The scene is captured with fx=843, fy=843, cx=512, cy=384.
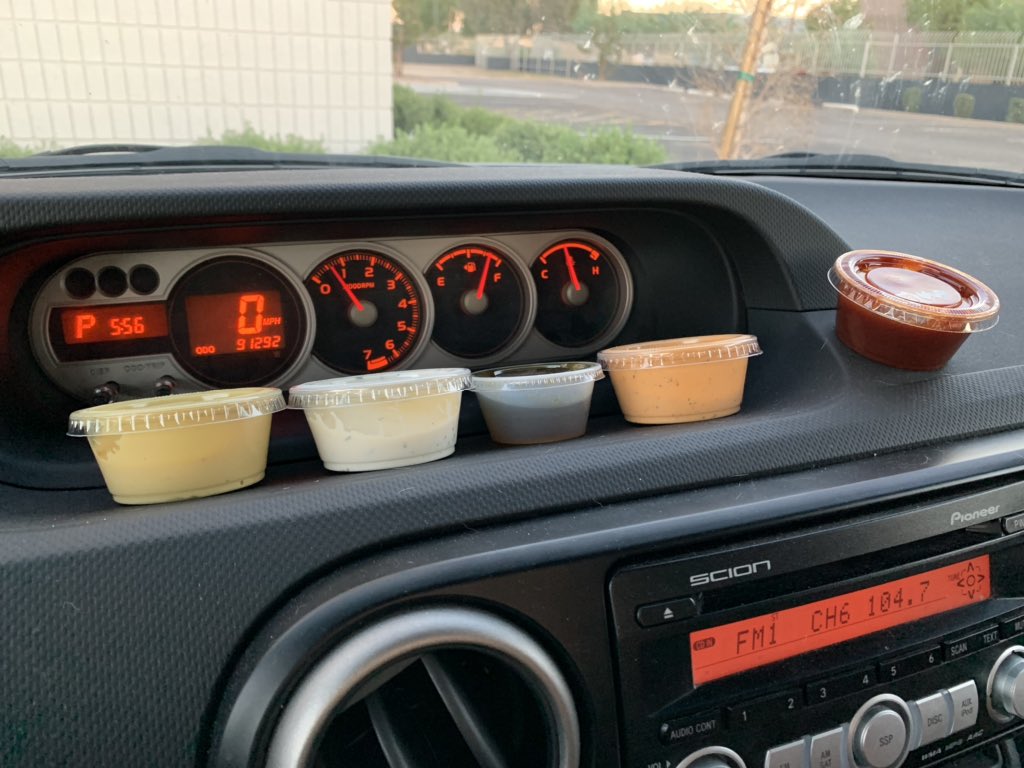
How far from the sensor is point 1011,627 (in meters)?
1.17

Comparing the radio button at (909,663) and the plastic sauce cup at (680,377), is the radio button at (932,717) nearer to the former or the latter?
the radio button at (909,663)

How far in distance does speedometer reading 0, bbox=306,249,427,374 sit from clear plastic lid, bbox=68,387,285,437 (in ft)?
1.11

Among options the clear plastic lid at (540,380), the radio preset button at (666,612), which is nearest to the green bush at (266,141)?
the clear plastic lid at (540,380)

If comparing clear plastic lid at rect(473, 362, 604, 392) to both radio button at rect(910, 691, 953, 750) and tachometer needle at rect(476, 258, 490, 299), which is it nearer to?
tachometer needle at rect(476, 258, 490, 299)

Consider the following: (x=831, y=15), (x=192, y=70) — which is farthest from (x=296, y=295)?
(x=831, y=15)

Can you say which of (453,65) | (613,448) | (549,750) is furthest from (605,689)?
(453,65)

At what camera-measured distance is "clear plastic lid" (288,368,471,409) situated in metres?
1.00

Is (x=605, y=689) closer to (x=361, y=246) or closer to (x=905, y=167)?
(x=361, y=246)

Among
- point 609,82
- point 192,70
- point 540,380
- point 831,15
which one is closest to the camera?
point 540,380

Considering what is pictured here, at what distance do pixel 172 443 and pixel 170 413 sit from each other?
1.3 inches

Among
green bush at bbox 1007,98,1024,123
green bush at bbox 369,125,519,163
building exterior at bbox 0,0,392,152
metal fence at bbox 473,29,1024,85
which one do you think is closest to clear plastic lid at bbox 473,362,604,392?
green bush at bbox 369,125,519,163

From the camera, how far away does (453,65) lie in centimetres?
211

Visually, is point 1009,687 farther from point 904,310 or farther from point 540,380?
point 540,380

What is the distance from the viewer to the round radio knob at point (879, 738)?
1038 millimetres
